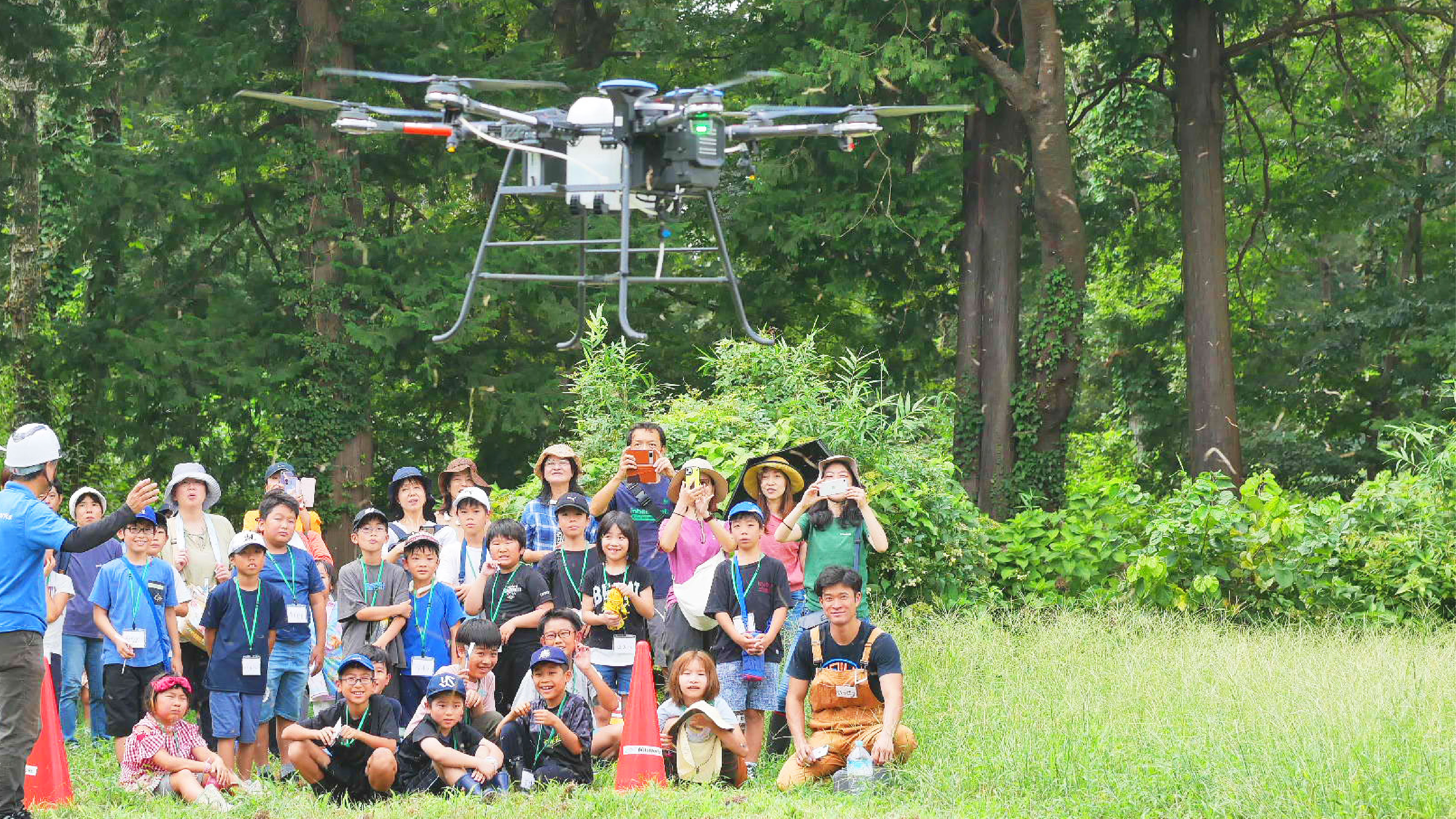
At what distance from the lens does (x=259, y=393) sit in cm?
1808

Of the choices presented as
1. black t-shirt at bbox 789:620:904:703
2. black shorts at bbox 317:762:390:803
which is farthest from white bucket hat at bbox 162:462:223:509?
black t-shirt at bbox 789:620:904:703

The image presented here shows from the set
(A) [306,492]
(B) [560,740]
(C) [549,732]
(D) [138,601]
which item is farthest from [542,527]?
(D) [138,601]

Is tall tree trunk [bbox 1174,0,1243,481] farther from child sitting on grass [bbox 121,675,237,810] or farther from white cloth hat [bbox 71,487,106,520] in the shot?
child sitting on grass [bbox 121,675,237,810]

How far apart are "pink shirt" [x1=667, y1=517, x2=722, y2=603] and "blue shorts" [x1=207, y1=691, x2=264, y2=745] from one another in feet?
8.28

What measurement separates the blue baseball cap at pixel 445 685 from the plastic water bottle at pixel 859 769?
80.0 inches

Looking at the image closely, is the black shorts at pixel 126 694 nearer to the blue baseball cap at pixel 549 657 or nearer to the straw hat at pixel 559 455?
the blue baseball cap at pixel 549 657

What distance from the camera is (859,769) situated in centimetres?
779

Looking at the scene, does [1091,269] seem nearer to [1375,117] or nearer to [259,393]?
[1375,117]

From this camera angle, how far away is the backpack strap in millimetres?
8070

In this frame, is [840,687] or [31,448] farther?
[840,687]

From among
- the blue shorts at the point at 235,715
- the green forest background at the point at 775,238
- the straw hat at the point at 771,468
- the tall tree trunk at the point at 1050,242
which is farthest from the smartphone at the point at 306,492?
the tall tree trunk at the point at 1050,242

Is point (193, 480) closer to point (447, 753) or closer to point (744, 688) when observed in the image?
point (447, 753)

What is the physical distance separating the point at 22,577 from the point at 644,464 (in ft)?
10.9

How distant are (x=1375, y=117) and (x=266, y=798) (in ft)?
60.3
